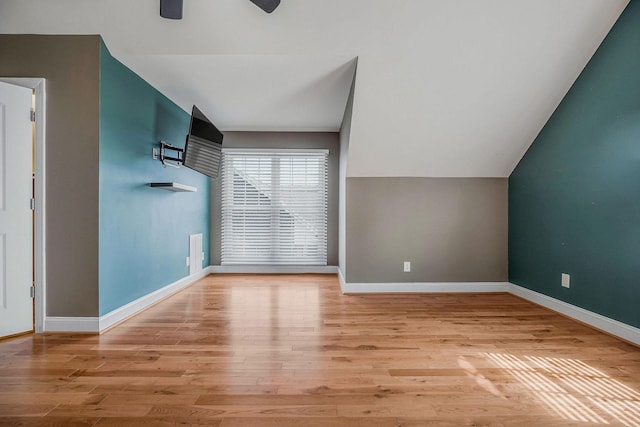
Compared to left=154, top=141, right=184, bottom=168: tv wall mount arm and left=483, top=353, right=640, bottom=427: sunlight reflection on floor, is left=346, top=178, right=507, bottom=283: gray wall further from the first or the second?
left=154, top=141, right=184, bottom=168: tv wall mount arm

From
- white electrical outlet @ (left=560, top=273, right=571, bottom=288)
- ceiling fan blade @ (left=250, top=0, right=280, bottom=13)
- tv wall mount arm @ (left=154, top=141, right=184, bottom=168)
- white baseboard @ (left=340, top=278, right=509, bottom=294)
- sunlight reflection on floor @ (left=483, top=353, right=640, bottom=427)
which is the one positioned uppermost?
ceiling fan blade @ (left=250, top=0, right=280, bottom=13)

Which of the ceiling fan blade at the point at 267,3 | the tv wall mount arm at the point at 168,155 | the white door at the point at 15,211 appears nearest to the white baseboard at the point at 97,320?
the white door at the point at 15,211

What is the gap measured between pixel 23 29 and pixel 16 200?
1.34m

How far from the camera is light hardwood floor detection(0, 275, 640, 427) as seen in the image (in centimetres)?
157

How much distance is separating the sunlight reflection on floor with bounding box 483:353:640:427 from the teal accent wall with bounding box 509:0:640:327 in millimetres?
881

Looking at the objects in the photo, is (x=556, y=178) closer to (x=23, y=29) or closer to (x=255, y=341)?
(x=255, y=341)

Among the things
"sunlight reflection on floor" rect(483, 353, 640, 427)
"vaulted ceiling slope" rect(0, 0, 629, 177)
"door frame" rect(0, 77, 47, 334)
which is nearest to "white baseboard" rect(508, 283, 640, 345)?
"sunlight reflection on floor" rect(483, 353, 640, 427)

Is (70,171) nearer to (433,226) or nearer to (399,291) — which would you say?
(399,291)

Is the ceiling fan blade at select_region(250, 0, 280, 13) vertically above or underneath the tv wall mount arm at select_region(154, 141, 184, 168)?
above

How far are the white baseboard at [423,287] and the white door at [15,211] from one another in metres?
3.01

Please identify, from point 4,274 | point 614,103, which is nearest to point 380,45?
point 614,103

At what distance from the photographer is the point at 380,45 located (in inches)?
106

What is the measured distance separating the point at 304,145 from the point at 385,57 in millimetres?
2534

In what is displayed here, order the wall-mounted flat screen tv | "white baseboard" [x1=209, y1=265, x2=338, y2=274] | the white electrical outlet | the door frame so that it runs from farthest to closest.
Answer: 1. "white baseboard" [x1=209, y1=265, x2=338, y2=274]
2. the wall-mounted flat screen tv
3. the white electrical outlet
4. the door frame
